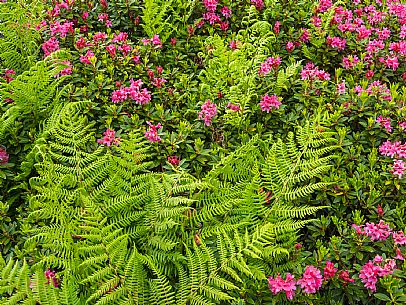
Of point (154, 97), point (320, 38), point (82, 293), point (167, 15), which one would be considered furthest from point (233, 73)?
point (82, 293)

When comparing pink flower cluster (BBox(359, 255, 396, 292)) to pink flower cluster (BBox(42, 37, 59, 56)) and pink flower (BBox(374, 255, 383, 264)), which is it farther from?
pink flower cluster (BBox(42, 37, 59, 56))

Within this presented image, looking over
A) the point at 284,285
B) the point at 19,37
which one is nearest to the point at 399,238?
the point at 284,285

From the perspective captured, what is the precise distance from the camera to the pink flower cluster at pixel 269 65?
325cm

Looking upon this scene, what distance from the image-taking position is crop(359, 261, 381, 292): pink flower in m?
2.27

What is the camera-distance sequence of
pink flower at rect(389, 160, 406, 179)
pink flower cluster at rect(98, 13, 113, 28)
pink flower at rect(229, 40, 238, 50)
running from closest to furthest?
pink flower at rect(389, 160, 406, 179) < pink flower at rect(229, 40, 238, 50) < pink flower cluster at rect(98, 13, 113, 28)

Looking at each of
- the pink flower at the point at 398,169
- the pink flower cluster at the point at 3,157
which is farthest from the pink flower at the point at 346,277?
the pink flower cluster at the point at 3,157

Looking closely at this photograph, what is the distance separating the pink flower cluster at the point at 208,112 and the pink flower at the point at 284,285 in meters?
1.08

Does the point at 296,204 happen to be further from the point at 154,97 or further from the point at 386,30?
the point at 386,30

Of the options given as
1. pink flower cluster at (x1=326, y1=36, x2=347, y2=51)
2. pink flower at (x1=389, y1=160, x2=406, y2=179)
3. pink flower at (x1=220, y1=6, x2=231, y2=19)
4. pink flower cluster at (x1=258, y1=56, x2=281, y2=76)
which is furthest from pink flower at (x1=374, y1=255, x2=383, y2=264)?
pink flower at (x1=220, y1=6, x2=231, y2=19)

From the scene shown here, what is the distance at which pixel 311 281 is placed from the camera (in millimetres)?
2250

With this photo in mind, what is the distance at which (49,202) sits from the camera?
240 centimetres

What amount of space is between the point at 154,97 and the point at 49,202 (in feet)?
3.50

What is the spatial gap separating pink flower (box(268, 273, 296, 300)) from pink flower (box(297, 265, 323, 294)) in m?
0.04

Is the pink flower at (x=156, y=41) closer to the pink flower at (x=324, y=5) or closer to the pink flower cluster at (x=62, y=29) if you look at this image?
Result: the pink flower cluster at (x=62, y=29)
